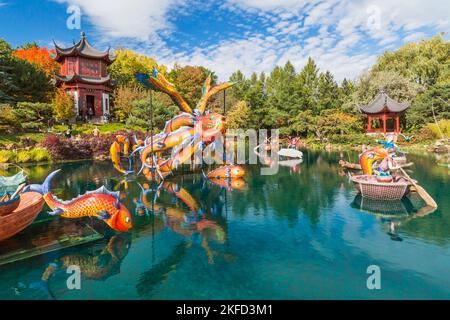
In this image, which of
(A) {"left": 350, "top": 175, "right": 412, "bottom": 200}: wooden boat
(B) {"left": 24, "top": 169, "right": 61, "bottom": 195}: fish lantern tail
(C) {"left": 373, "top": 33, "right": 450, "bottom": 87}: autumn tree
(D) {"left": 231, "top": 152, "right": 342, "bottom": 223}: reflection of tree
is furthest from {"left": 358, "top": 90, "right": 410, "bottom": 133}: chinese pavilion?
(B) {"left": 24, "top": 169, "right": 61, "bottom": 195}: fish lantern tail

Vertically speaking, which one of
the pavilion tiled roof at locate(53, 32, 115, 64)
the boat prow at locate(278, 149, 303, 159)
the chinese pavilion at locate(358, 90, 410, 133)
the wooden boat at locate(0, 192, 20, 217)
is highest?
the pavilion tiled roof at locate(53, 32, 115, 64)

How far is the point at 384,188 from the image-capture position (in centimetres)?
976

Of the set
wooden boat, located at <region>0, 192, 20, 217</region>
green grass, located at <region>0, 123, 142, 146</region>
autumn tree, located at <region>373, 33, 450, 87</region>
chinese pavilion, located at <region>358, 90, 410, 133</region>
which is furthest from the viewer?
autumn tree, located at <region>373, 33, 450, 87</region>

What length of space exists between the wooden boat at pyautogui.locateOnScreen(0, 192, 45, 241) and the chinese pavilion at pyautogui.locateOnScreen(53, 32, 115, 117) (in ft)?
87.8

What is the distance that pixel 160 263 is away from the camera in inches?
238

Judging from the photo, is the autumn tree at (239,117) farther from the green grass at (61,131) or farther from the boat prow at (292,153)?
the green grass at (61,131)

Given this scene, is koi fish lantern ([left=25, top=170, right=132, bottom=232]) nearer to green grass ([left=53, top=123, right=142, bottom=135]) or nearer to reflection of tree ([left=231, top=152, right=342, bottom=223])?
reflection of tree ([left=231, top=152, right=342, bottom=223])

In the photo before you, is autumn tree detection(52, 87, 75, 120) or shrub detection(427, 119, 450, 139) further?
shrub detection(427, 119, 450, 139)

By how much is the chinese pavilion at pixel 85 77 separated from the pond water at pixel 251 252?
24740mm

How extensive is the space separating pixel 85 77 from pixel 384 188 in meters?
32.2

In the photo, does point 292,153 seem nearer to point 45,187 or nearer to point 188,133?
point 188,133

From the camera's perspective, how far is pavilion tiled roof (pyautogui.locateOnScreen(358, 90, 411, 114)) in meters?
30.5

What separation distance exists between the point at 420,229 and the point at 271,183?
23.7ft

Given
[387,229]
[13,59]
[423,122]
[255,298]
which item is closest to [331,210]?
[387,229]
